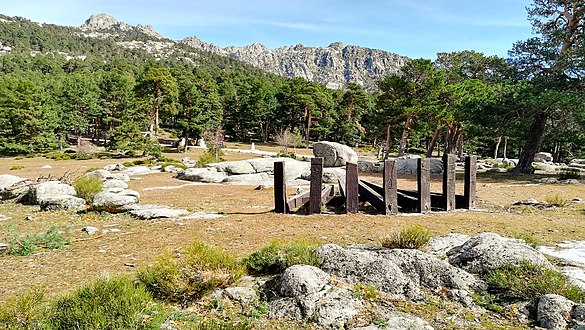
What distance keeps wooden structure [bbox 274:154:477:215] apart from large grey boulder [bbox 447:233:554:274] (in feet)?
13.5

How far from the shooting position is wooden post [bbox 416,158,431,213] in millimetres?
9507

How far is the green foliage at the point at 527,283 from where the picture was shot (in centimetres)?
389

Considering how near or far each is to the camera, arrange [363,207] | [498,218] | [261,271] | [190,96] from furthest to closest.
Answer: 1. [190,96]
2. [363,207]
3. [498,218]
4. [261,271]

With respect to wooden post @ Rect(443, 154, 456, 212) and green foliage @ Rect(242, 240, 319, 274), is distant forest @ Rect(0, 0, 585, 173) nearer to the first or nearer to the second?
wooden post @ Rect(443, 154, 456, 212)

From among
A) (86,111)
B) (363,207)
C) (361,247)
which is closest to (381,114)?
(363,207)

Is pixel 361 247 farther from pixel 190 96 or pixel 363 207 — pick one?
pixel 190 96

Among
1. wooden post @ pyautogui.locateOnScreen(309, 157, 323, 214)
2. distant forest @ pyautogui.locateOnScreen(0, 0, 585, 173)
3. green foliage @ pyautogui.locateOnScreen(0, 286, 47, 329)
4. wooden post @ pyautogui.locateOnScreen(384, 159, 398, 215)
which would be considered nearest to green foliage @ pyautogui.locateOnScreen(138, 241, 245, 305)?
green foliage @ pyautogui.locateOnScreen(0, 286, 47, 329)

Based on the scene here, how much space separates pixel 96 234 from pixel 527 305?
308 inches

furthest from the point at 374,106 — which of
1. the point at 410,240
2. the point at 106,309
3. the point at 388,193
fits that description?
the point at 106,309

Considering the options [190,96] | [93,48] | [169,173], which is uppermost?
[93,48]

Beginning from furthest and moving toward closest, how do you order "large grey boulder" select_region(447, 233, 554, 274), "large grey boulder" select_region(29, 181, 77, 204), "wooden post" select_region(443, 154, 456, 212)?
"large grey boulder" select_region(29, 181, 77, 204)
"wooden post" select_region(443, 154, 456, 212)
"large grey boulder" select_region(447, 233, 554, 274)

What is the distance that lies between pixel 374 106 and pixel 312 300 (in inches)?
1990

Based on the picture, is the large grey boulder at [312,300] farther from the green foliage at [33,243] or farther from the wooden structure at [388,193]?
the wooden structure at [388,193]

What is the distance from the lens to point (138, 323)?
3316mm
